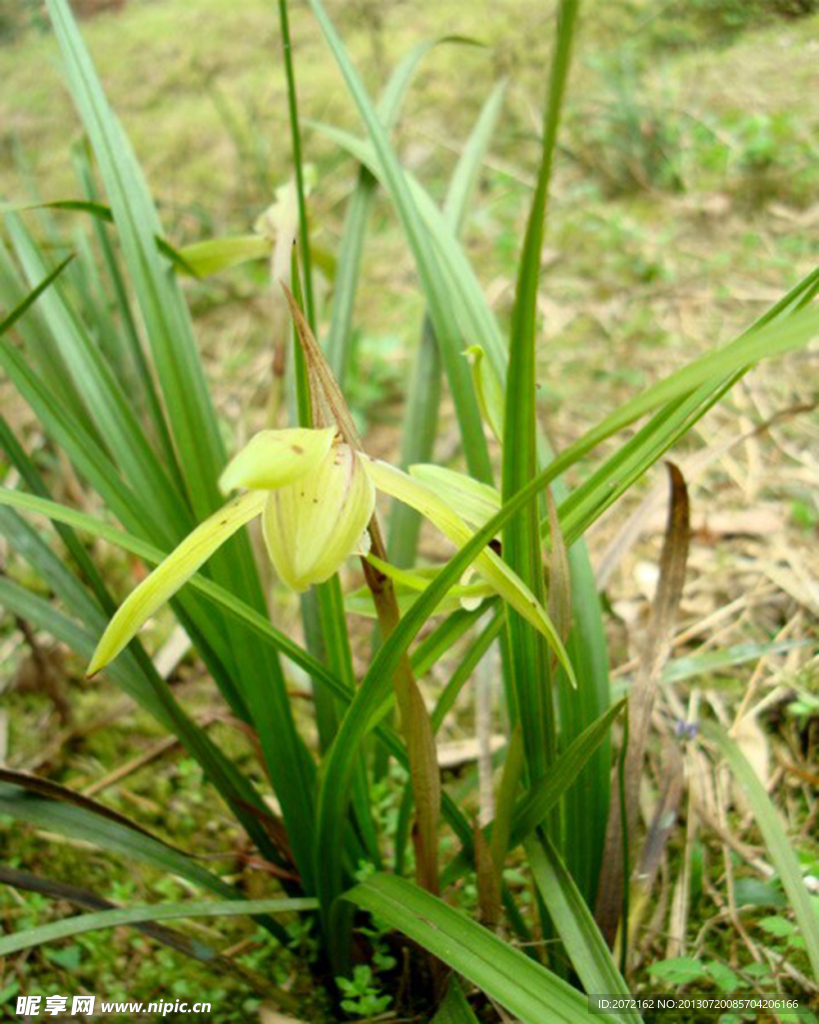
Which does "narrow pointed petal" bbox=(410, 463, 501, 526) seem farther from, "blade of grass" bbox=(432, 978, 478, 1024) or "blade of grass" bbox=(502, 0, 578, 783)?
"blade of grass" bbox=(432, 978, 478, 1024)

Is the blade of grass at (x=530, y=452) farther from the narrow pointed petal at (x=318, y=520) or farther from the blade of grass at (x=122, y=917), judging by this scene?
the blade of grass at (x=122, y=917)

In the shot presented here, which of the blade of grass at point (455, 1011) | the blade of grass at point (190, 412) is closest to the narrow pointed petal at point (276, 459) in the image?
the blade of grass at point (190, 412)

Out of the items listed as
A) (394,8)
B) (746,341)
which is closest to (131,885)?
(746,341)

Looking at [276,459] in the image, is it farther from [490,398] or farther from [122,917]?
[122,917]

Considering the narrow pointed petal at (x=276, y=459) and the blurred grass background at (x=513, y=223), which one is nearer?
the narrow pointed petal at (x=276, y=459)

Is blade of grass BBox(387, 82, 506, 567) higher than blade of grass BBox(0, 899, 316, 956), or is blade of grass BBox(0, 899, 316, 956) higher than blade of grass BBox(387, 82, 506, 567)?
blade of grass BBox(387, 82, 506, 567)

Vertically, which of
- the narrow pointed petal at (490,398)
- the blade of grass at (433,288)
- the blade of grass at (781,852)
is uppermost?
the blade of grass at (433,288)

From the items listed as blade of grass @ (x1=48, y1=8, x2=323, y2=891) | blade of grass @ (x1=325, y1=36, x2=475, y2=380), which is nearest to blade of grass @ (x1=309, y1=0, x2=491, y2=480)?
blade of grass @ (x1=325, y1=36, x2=475, y2=380)

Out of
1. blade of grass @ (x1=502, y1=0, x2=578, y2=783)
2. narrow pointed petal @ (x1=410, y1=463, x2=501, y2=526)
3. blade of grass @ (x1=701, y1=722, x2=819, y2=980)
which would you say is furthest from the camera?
blade of grass @ (x1=701, y1=722, x2=819, y2=980)

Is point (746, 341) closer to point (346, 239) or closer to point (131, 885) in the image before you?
point (346, 239)
